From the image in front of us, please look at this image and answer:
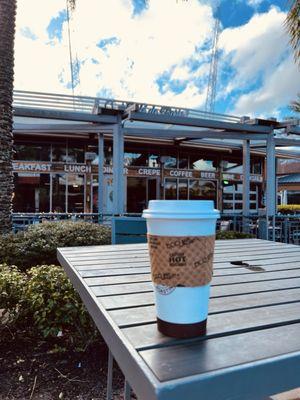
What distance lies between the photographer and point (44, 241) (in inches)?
236

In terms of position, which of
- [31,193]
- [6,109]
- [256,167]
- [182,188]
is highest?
[256,167]

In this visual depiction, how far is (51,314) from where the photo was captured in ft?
9.70

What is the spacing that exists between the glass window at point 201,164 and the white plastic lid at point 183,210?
15.1 metres

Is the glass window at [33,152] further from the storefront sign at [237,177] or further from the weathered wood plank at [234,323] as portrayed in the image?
the weathered wood plank at [234,323]

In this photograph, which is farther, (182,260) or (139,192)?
(139,192)

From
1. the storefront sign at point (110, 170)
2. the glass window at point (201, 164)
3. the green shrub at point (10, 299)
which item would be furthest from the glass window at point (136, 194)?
the green shrub at point (10, 299)

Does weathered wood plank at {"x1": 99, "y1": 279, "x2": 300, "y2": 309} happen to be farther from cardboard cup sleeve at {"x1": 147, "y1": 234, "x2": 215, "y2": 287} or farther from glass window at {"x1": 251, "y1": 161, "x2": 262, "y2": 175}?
glass window at {"x1": 251, "y1": 161, "x2": 262, "y2": 175}

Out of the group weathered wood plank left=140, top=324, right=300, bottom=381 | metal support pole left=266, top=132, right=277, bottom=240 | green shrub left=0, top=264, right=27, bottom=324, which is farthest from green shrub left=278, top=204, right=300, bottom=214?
weathered wood plank left=140, top=324, right=300, bottom=381

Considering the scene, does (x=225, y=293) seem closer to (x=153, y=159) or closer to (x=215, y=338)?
(x=215, y=338)

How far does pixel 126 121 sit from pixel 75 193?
511cm

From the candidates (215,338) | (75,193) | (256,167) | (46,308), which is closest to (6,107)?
(46,308)

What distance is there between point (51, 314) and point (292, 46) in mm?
6583

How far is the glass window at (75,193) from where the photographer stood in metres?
→ 14.0

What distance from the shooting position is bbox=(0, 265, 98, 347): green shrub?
289 centimetres
